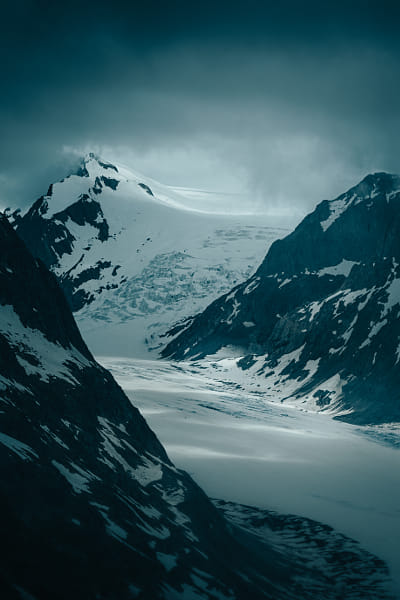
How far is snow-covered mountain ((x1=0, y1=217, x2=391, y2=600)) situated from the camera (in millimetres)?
34562

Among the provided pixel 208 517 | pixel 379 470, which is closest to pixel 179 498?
pixel 208 517

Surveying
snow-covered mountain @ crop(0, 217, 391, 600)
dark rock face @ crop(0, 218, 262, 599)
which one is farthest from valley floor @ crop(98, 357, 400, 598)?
dark rock face @ crop(0, 218, 262, 599)

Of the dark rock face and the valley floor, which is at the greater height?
the dark rock face

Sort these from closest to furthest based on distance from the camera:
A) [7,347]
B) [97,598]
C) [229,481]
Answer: [97,598] < [7,347] < [229,481]

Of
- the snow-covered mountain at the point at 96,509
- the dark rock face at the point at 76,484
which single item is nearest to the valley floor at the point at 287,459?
the snow-covered mountain at the point at 96,509

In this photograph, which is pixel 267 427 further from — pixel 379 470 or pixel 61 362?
pixel 61 362

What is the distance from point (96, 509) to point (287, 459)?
90.3 metres

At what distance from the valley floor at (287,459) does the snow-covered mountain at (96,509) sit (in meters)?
11.0

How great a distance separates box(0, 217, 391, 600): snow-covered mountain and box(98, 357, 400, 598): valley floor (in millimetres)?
10962

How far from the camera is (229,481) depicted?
104 m

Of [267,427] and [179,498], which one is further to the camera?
[267,427]

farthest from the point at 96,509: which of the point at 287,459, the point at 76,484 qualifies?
the point at 287,459

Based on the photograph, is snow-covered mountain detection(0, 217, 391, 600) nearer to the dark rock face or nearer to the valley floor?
the dark rock face

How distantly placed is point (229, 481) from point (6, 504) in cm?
7390
